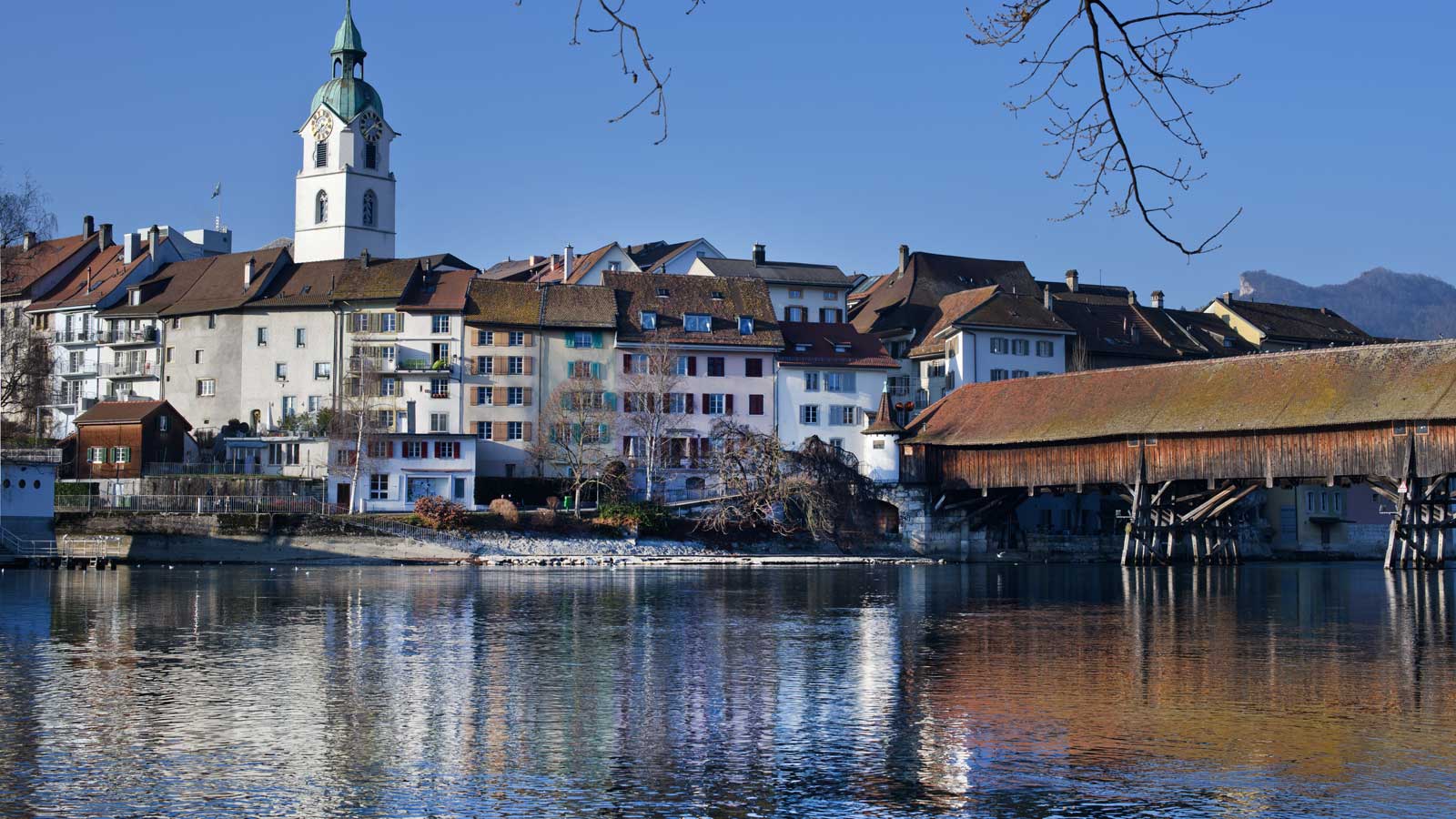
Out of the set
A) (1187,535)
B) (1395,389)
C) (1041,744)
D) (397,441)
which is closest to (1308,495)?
(1187,535)

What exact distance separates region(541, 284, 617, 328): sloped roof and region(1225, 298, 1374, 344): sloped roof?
3736cm

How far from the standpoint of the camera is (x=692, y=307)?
68.6 metres

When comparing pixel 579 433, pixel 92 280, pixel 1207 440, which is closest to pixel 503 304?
pixel 579 433

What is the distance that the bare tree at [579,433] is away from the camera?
61625mm

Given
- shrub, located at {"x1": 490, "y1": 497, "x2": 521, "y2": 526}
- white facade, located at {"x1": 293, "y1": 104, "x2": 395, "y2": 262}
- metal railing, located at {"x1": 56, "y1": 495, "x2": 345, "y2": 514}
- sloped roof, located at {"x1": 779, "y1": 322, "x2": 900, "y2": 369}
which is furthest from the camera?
white facade, located at {"x1": 293, "y1": 104, "x2": 395, "y2": 262}

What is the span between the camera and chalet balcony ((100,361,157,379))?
73062 mm

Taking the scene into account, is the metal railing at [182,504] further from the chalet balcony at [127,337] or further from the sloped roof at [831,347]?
the sloped roof at [831,347]

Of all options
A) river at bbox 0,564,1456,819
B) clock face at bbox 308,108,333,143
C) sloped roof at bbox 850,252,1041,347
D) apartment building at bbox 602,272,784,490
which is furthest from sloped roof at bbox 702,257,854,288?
river at bbox 0,564,1456,819

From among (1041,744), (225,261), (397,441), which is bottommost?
(1041,744)

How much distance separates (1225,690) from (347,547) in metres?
40.1

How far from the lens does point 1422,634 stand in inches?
1131

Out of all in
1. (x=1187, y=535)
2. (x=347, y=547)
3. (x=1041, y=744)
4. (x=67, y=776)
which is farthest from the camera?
(x=1187, y=535)

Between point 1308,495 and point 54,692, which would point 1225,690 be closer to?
point 54,692

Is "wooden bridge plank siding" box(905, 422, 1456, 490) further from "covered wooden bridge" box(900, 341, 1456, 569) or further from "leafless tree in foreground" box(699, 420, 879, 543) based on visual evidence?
"leafless tree in foreground" box(699, 420, 879, 543)
